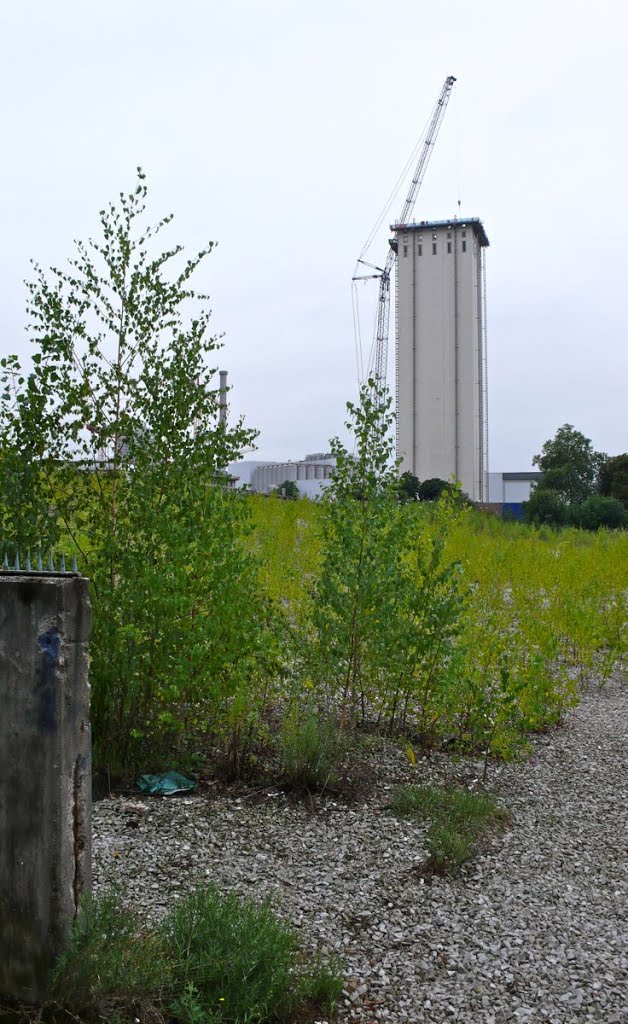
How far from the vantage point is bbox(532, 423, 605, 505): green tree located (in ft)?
143

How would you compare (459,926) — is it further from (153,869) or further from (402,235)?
(402,235)

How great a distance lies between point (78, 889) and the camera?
2.65 m

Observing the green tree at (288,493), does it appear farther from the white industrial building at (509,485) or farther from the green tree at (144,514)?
the white industrial building at (509,485)

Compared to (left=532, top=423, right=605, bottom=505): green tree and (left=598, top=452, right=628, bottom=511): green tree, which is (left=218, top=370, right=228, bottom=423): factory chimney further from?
(left=532, top=423, right=605, bottom=505): green tree

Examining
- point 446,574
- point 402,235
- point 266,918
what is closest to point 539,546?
point 446,574

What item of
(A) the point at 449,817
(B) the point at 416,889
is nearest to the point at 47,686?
(B) the point at 416,889

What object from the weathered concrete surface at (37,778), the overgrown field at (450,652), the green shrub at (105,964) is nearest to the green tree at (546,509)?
the overgrown field at (450,652)

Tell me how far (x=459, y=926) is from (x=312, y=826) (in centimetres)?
104

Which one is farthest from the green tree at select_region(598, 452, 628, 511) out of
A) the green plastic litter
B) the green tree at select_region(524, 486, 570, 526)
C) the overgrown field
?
the green plastic litter

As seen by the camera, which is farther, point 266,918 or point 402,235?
point 402,235

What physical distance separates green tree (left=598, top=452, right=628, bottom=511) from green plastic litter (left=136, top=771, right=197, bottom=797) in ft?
111

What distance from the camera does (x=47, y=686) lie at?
8.45 feet

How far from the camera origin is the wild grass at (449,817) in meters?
3.98

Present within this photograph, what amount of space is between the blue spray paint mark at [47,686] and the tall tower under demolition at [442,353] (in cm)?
6677
